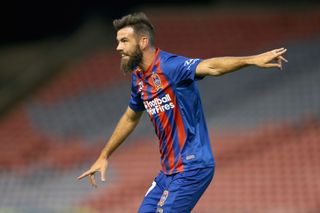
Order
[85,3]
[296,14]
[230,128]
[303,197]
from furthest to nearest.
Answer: [85,3]
[296,14]
[230,128]
[303,197]

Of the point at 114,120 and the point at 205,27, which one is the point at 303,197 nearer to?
the point at 114,120

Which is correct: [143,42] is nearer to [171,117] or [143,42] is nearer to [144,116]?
[171,117]

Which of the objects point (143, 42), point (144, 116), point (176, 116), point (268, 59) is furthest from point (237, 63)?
point (144, 116)

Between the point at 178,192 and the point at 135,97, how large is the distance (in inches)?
32.6

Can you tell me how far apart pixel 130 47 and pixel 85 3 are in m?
9.75

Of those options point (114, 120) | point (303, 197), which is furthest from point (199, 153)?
point (114, 120)

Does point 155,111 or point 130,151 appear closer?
point 155,111

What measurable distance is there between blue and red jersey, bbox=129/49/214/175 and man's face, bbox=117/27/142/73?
0.11 meters

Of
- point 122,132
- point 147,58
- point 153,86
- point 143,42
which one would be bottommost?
point 122,132

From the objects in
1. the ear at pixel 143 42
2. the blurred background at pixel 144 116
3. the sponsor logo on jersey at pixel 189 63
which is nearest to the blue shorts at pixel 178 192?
the sponsor logo on jersey at pixel 189 63

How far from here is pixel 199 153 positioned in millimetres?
4910

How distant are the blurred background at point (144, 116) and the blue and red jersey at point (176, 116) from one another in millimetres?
4658

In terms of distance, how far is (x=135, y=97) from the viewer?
5328mm

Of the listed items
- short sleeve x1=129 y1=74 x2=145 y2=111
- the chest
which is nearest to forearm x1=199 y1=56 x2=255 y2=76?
the chest
